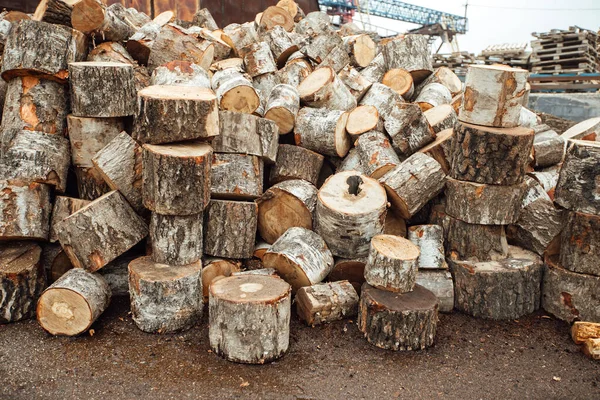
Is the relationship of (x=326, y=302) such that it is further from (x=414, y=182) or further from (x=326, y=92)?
(x=326, y=92)

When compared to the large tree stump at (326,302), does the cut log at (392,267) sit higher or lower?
higher

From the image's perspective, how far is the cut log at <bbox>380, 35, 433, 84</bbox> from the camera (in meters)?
6.01

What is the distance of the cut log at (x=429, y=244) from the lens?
4.00m

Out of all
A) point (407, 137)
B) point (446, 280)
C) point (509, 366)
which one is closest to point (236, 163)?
point (407, 137)

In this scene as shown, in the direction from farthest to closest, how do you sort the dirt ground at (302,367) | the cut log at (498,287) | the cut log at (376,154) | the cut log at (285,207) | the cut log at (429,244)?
the cut log at (376,154), the cut log at (285,207), the cut log at (429,244), the cut log at (498,287), the dirt ground at (302,367)

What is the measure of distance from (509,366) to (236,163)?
2.60 meters

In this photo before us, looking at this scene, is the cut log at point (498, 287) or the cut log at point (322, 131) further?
the cut log at point (322, 131)

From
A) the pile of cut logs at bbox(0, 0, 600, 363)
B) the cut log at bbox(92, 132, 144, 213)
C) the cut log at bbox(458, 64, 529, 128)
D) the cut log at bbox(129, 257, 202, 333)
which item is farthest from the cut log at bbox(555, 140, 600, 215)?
the cut log at bbox(92, 132, 144, 213)

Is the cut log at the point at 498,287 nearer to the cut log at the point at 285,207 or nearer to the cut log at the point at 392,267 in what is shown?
the cut log at the point at 392,267

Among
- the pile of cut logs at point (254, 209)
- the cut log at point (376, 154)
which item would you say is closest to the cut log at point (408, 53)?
the pile of cut logs at point (254, 209)

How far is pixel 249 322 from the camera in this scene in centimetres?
314

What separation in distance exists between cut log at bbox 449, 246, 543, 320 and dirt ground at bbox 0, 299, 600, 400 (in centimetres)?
22

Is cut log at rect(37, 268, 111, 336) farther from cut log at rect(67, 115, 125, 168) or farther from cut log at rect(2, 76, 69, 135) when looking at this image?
cut log at rect(2, 76, 69, 135)

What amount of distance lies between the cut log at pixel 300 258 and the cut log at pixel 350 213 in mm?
110
